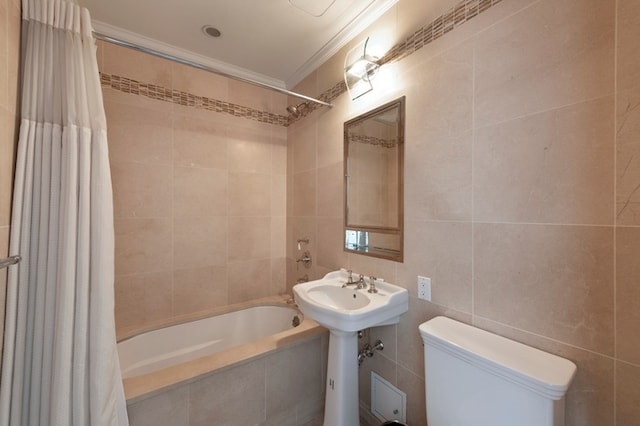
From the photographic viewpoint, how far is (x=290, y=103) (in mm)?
2383

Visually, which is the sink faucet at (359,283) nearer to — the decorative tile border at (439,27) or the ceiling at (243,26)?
the decorative tile border at (439,27)

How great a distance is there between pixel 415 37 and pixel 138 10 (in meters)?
1.66

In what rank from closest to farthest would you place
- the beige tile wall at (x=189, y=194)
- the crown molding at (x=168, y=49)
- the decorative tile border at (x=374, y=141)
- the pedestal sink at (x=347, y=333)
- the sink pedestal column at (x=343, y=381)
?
the pedestal sink at (x=347, y=333), the sink pedestal column at (x=343, y=381), the decorative tile border at (x=374, y=141), the crown molding at (x=168, y=49), the beige tile wall at (x=189, y=194)

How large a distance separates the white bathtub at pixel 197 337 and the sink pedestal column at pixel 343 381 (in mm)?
747

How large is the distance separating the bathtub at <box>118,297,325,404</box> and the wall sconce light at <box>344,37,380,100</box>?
1577 mm

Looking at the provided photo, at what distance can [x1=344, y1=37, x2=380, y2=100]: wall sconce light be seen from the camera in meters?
1.49

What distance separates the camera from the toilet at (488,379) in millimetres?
735

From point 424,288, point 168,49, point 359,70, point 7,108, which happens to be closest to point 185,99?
point 168,49

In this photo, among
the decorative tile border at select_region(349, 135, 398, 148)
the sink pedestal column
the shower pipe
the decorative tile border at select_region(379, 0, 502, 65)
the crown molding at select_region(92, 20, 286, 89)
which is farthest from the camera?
the crown molding at select_region(92, 20, 286, 89)

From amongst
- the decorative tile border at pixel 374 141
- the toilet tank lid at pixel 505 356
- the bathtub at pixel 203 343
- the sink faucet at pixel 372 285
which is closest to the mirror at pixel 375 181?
the decorative tile border at pixel 374 141

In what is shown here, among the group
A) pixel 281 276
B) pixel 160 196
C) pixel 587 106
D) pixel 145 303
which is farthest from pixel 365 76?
pixel 145 303

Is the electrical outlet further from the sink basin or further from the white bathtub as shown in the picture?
the white bathtub

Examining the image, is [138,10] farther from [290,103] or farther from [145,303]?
[145,303]

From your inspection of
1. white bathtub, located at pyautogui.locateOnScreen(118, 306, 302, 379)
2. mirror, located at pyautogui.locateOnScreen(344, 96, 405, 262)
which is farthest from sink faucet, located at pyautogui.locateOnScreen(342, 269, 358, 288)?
white bathtub, located at pyautogui.locateOnScreen(118, 306, 302, 379)
